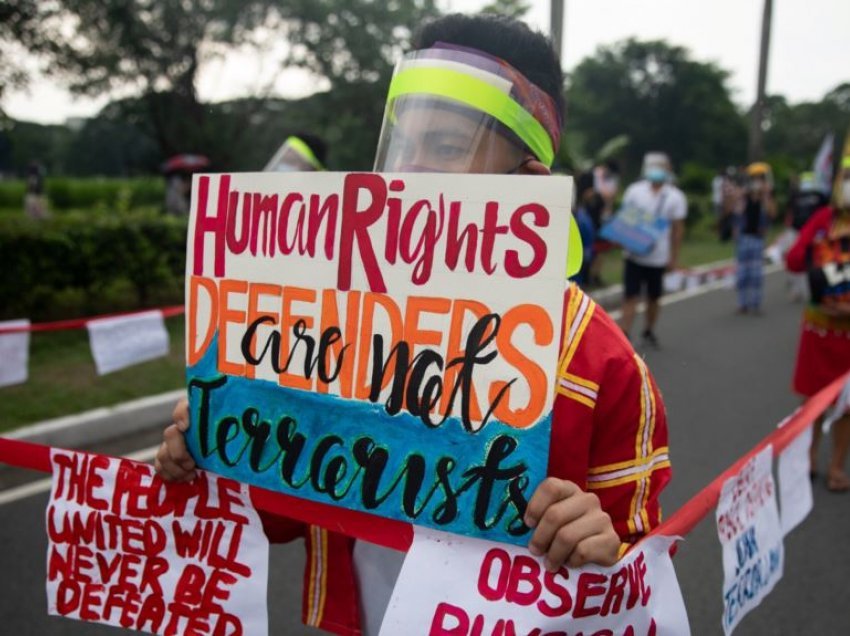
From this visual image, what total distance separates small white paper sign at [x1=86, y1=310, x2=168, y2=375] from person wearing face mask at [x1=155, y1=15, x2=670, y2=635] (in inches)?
134

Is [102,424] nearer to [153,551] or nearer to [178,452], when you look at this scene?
[153,551]

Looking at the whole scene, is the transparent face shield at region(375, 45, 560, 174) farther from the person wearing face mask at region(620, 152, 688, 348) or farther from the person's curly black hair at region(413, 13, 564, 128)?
the person wearing face mask at region(620, 152, 688, 348)

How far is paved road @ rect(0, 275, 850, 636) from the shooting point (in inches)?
116

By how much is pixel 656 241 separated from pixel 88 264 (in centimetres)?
558

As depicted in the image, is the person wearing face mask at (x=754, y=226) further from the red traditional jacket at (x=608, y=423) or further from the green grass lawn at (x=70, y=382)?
the red traditional jacket at (x=608, y=423)

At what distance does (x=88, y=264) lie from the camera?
25.0ft

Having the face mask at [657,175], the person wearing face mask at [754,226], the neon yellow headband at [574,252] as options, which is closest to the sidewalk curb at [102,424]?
the neon yellow headband at [574,252]

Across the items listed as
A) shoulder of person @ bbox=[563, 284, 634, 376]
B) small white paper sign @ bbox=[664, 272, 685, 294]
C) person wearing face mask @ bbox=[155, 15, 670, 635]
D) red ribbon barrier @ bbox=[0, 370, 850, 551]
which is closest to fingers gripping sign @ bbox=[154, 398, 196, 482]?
person wearing face mask @ bbox=[155, 15, 670, 635]

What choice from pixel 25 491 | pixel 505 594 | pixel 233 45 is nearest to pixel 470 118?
pixel 505 594

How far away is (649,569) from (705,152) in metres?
56.8

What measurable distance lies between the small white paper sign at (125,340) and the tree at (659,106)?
50709mm

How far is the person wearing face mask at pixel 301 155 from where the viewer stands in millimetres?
5191

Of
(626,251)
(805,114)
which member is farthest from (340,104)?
(805,114)

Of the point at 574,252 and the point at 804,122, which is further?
the point at 804,122
